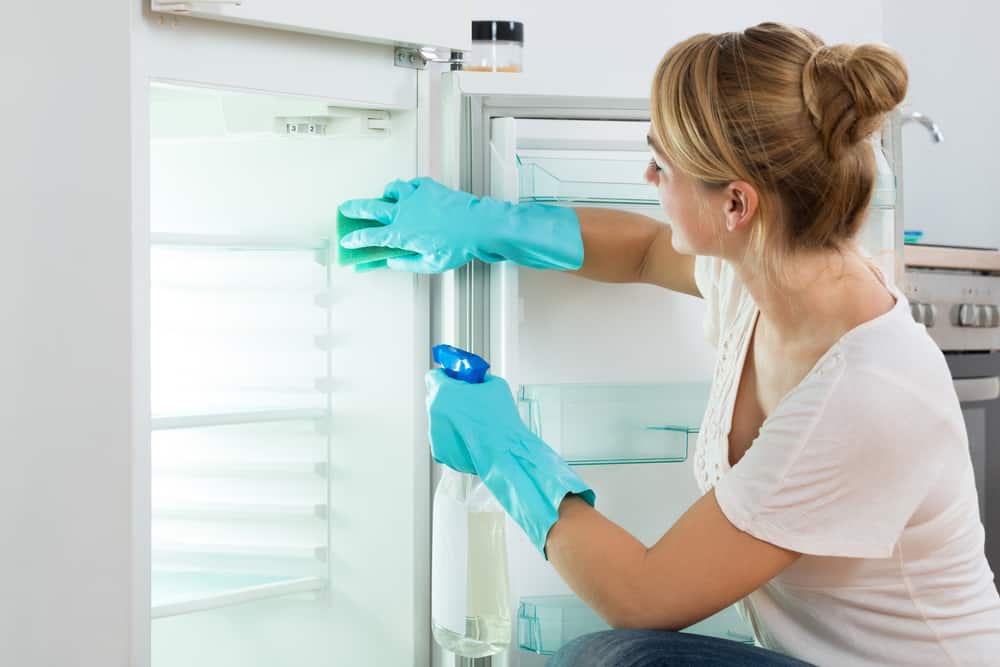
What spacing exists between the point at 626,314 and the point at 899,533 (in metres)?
0.56

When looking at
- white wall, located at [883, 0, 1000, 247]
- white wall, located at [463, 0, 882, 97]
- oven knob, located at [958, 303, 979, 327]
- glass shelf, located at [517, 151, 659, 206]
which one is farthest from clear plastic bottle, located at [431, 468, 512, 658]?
white wall, located at [883, 0, 1000, 247]

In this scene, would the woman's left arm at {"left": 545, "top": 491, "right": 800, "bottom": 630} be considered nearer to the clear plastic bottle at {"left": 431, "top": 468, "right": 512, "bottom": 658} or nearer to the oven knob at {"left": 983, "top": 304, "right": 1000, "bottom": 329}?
the clear plastic bottle at {"left": 431, "top": 468, "right": 512, "bottom": 658}

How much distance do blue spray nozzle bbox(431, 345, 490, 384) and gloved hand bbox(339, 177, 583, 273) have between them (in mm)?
155

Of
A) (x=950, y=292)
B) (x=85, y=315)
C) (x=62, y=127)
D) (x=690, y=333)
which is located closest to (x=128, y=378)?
(x=85, y=315)

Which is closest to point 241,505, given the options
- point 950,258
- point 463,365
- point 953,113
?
point 463,365

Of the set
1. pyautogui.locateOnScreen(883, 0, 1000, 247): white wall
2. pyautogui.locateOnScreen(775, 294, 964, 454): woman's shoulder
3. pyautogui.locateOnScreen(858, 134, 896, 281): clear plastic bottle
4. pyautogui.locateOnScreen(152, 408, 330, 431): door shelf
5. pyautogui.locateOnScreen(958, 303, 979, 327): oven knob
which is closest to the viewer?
pyautogui.locateOnScreen(775, 294, 964, 454): woman's shoulder

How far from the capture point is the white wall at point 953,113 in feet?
10.8

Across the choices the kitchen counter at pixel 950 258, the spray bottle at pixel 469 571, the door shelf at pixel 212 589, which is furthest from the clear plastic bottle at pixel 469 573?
the kitchen counter at pixel 950 258

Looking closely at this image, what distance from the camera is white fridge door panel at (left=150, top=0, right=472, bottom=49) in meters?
1.34

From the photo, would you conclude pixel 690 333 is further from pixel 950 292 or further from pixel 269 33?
pixel 950 292

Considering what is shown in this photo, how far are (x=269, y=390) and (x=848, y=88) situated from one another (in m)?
0.99

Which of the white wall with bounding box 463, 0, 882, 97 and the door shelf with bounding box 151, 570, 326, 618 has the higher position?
the white wall with bounding box 463, 0, 882, 97

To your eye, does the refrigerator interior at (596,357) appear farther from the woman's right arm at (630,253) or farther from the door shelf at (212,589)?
the door shelf at (212,589)

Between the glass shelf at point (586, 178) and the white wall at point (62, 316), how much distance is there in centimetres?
55
